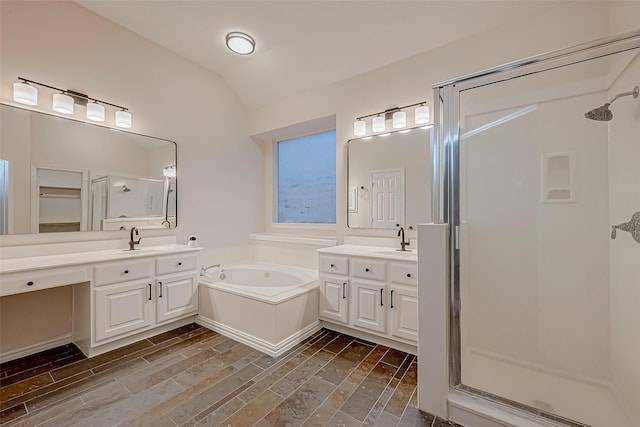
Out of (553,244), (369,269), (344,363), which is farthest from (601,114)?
(344,363)

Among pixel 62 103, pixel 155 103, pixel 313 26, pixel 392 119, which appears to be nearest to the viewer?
pixel 62 103

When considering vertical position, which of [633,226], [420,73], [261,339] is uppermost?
[420,73]

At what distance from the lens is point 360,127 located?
291 centimetres

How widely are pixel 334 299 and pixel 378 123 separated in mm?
1845

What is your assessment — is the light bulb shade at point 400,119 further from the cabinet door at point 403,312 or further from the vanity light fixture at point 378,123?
the cabinet door at point 403,312

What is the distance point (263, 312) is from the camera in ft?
7.28

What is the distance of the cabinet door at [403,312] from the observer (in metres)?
2.13

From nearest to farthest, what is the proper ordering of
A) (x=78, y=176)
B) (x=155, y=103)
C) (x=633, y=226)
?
(x=633, y=226)
(x=78, y=176)
(x=155, y=103)

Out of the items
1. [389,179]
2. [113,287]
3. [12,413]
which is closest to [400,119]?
[389,179]

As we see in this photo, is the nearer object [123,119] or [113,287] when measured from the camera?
[113,287]

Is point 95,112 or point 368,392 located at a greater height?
point 95,112

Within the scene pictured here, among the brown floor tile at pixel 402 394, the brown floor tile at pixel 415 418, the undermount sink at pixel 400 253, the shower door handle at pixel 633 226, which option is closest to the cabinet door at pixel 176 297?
the undermount sink at pixel 400 253

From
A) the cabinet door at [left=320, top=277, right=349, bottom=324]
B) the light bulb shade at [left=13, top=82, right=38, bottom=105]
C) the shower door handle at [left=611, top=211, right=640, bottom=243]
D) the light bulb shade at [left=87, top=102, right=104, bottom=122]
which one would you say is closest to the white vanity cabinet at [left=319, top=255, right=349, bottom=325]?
the cabinet door at [left=320, top=277, right=349, bottom=324]

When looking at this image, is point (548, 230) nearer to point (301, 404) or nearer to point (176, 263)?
point (301, 404)
